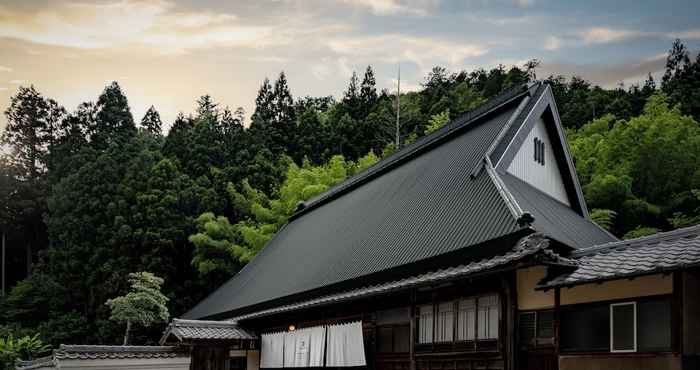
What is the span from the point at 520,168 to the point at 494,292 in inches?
200

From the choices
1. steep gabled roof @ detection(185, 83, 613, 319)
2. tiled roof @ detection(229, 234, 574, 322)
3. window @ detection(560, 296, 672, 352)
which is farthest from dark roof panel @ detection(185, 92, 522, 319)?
window @ detection(560, 296, 672, 352)

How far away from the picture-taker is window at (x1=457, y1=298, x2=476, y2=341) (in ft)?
32.9

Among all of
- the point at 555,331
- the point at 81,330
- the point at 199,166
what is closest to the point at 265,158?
the point at 199,166

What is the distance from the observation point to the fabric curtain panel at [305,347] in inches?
552

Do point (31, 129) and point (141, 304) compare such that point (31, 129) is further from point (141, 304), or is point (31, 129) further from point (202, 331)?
point (202, 331)

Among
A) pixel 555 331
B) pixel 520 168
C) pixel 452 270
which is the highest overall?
pixel 520 168

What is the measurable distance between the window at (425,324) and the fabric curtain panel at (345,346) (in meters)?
1.89

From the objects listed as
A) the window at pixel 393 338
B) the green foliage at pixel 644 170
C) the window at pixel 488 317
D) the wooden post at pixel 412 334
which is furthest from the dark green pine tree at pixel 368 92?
the window at pixel 488 317

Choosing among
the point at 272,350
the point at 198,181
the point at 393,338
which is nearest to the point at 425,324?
the point at 393,338

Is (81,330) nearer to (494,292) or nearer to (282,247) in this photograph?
(282,247)

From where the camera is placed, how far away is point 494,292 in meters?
9.67

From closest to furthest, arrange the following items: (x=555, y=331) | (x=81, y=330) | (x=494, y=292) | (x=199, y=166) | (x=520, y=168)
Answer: (x=555, y=331), (x=494, y=292), (x=520, y=168), (x=81, y=330), (x=199, y=166)

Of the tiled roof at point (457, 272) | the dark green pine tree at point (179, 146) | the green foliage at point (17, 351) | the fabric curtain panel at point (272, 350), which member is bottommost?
the green foliage at point (17, 351)

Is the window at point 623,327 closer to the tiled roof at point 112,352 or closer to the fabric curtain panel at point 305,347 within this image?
the fabric curtain panel at point 305,347
